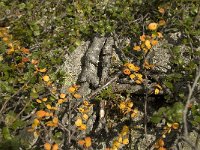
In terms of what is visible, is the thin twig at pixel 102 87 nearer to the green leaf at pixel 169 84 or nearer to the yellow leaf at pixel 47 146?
the green leaf at pixel 169 84

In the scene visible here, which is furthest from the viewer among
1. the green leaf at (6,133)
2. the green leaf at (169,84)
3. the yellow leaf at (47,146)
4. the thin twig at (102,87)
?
the thin twig at (102,87)

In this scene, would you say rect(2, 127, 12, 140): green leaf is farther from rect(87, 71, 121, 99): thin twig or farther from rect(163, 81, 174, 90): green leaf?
rect(163, 81, 174, 90): green leaf

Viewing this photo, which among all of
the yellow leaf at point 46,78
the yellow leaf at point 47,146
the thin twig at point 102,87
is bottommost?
the yellow leaf at point 47,146

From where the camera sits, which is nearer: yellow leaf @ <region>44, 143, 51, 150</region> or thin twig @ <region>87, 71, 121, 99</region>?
yellow leaf @ <region>44, 143, 51, 150</region>

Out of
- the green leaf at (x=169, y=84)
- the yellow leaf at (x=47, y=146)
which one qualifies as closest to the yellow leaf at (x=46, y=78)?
the yellow leaf at (x=47, y=146)

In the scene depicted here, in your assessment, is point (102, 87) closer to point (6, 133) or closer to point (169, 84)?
point (169, 84)

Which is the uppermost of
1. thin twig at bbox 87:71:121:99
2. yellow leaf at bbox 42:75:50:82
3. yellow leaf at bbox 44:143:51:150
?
yellow leaf at bbox 42:75:50:82

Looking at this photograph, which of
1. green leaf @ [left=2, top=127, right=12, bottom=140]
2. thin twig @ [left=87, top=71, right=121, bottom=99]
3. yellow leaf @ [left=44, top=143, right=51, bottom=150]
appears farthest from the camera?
thin twig @ [left=87, top=71, right=121, bottom=99]

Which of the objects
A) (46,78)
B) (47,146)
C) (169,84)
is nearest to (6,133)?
(47,146)

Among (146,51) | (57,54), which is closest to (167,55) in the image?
(146,51)

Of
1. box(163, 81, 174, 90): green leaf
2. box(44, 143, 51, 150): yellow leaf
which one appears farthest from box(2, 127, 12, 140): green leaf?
box(163, 81, 174, 90): green leaf

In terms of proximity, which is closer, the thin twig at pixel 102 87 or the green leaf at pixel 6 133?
the green leaf at pixel 6 133
